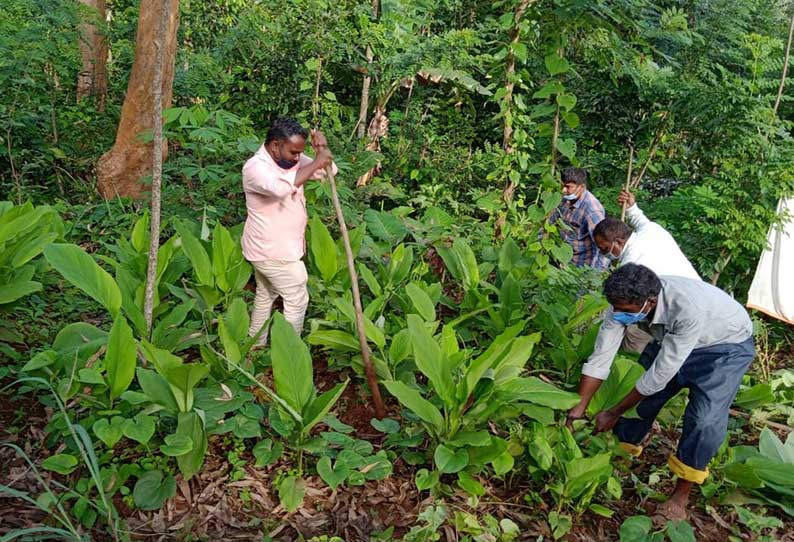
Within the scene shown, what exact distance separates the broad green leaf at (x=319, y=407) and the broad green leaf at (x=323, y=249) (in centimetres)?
133

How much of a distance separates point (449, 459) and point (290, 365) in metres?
0.78

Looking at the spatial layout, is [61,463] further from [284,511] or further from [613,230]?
[613,230]

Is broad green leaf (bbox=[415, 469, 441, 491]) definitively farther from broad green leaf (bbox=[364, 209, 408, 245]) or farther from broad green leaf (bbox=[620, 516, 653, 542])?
broad green leaf (bbox=[364, 209, 408, 245])

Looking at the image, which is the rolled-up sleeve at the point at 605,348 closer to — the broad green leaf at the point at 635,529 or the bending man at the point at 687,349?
the bending man at the point at 687,349

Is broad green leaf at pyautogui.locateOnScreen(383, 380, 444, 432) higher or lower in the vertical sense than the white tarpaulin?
lower

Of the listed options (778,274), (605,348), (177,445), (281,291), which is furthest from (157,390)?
(778,274)

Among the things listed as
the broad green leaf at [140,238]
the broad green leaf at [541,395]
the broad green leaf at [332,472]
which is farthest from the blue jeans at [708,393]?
the broad green leaf at [140,238]

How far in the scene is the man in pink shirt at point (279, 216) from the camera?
3281 mm

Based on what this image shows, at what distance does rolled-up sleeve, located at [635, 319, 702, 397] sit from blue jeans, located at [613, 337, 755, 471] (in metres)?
0.14

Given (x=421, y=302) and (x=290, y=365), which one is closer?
(x=290, y=365)

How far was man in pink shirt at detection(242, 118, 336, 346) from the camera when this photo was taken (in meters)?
3.28

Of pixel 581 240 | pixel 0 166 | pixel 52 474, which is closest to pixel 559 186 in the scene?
pixel 581 240

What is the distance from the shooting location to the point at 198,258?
358 centimetres

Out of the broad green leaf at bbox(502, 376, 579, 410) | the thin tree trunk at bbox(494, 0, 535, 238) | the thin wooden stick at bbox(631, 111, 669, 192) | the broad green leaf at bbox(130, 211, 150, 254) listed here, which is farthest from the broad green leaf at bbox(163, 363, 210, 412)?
the thin wooden stick at bbox(631, 111, 669, 192)
